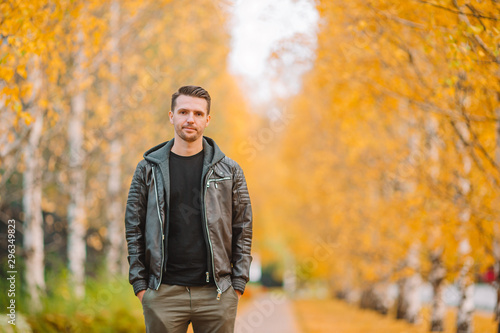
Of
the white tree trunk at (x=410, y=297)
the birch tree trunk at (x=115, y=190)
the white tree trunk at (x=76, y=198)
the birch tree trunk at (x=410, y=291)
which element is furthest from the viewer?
the white tree trunk at (x=410, y=297)

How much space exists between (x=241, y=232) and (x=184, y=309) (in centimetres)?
58

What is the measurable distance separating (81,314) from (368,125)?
9086mm

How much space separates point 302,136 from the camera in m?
21.1

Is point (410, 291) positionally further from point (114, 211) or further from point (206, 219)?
point (206, 219)

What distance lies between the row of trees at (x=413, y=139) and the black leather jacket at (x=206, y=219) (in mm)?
2251

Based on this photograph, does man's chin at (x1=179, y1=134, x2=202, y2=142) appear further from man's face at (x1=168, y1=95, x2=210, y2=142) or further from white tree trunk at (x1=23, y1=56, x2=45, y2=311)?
white tree trunk at (x1=23, y1=56, x2=45, y2=311)

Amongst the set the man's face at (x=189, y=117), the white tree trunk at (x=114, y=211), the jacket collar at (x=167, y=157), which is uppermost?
the man's face at (x=189, y=117)

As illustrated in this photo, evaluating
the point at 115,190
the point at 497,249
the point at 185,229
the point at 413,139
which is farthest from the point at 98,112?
the point at 185,229

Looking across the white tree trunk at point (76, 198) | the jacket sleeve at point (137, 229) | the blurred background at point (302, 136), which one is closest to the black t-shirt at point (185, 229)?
the jacket sleeve at point (137, 229)

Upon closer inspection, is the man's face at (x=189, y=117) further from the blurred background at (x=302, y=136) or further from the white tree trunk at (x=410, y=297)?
the white tree trunk at (x=410, y=297)

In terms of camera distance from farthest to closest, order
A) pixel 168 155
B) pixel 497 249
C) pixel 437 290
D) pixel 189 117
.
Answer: pixel 437 290, pixel 497 249, pixel 168 155, pixel 189 117

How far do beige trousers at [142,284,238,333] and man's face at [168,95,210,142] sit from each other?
→ 0.90 metres

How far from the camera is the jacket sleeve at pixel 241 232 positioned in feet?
10.6

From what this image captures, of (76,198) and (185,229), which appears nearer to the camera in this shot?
(185,229)
